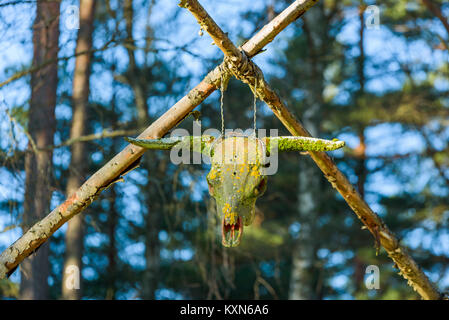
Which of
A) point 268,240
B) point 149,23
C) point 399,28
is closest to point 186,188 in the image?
point 149,23

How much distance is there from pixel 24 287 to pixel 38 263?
13.4 inches

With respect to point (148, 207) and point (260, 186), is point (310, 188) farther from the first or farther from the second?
point (260, 186)

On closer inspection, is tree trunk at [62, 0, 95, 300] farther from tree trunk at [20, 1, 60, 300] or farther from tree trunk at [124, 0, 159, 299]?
tree trunk at [124, 0, 159, 299]

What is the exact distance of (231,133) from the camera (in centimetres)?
359

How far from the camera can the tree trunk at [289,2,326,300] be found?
32.8 feet

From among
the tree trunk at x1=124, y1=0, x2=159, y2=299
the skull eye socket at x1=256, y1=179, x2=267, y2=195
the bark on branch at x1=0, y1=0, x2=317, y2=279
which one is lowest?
the skull eye socket at x1=256, y1=179, x2=267, y2=195

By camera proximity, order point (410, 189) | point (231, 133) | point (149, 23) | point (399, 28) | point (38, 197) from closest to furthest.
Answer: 1. point (231, 133)
2. point (38, 197)
3. point (149, 23)
4. point (399, 28)
5. point (410, 189)

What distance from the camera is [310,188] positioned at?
1055 centimetres

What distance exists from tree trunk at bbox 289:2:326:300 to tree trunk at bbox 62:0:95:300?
411 cm

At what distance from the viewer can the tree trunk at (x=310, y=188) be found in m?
9.98

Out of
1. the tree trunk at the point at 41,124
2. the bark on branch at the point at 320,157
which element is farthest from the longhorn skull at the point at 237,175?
the tree trunk at the point at 41,124

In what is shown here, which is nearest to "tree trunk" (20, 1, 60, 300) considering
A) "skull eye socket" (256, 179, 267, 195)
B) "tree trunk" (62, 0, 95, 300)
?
"tree trunk" (62, 0, 95, 300)

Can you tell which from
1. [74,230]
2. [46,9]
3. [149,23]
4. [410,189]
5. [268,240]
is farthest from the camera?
[410,189]
